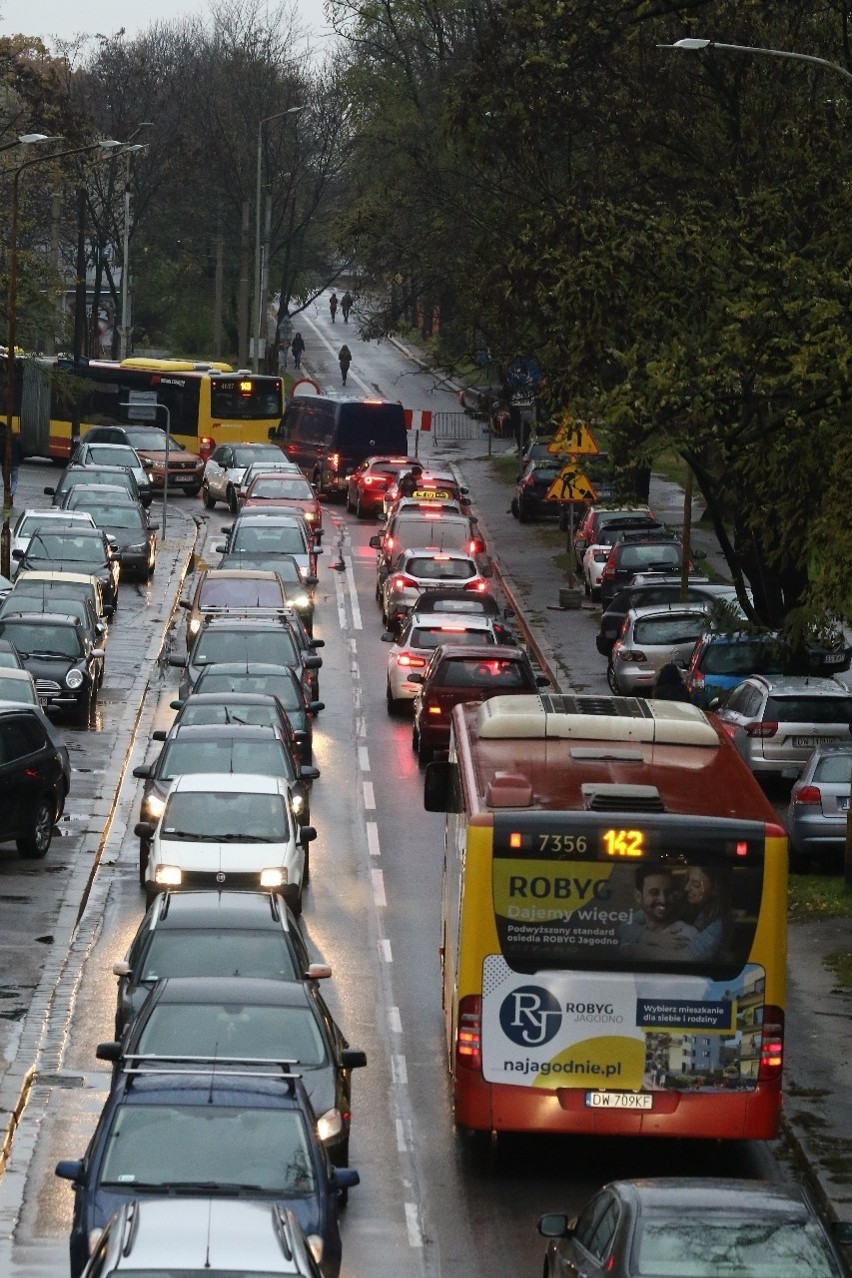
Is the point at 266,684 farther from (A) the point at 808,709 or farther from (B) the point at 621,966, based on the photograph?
(B) the point at 621,966

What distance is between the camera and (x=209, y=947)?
54.3ft

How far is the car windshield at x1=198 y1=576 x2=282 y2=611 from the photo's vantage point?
120 feet

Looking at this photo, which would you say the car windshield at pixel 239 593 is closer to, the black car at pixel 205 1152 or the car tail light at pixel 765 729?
the car tail light at pixel 765 729

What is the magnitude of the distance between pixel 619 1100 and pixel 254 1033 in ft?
7.47

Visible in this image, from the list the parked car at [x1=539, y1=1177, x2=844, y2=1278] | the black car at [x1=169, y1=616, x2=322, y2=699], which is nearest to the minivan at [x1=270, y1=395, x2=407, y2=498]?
the black car at [x1=169, y1=616, x2=322, y2=699]

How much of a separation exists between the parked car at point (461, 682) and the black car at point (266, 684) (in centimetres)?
142

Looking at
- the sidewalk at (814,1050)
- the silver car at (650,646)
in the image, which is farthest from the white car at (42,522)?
the silver car at (650,646)

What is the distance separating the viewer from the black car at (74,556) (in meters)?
39.8

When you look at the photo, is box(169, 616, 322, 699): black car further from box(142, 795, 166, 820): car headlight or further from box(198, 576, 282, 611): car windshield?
box(142, 795, 166, 820): car headlight

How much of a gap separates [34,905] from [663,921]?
1049 centimetres

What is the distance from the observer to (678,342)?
23.9 meters

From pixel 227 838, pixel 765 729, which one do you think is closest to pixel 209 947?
pixel 227 838

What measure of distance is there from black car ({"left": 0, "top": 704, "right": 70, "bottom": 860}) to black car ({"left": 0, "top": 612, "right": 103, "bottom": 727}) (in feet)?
20.6

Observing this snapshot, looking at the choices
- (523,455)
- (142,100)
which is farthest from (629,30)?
(142,100)
